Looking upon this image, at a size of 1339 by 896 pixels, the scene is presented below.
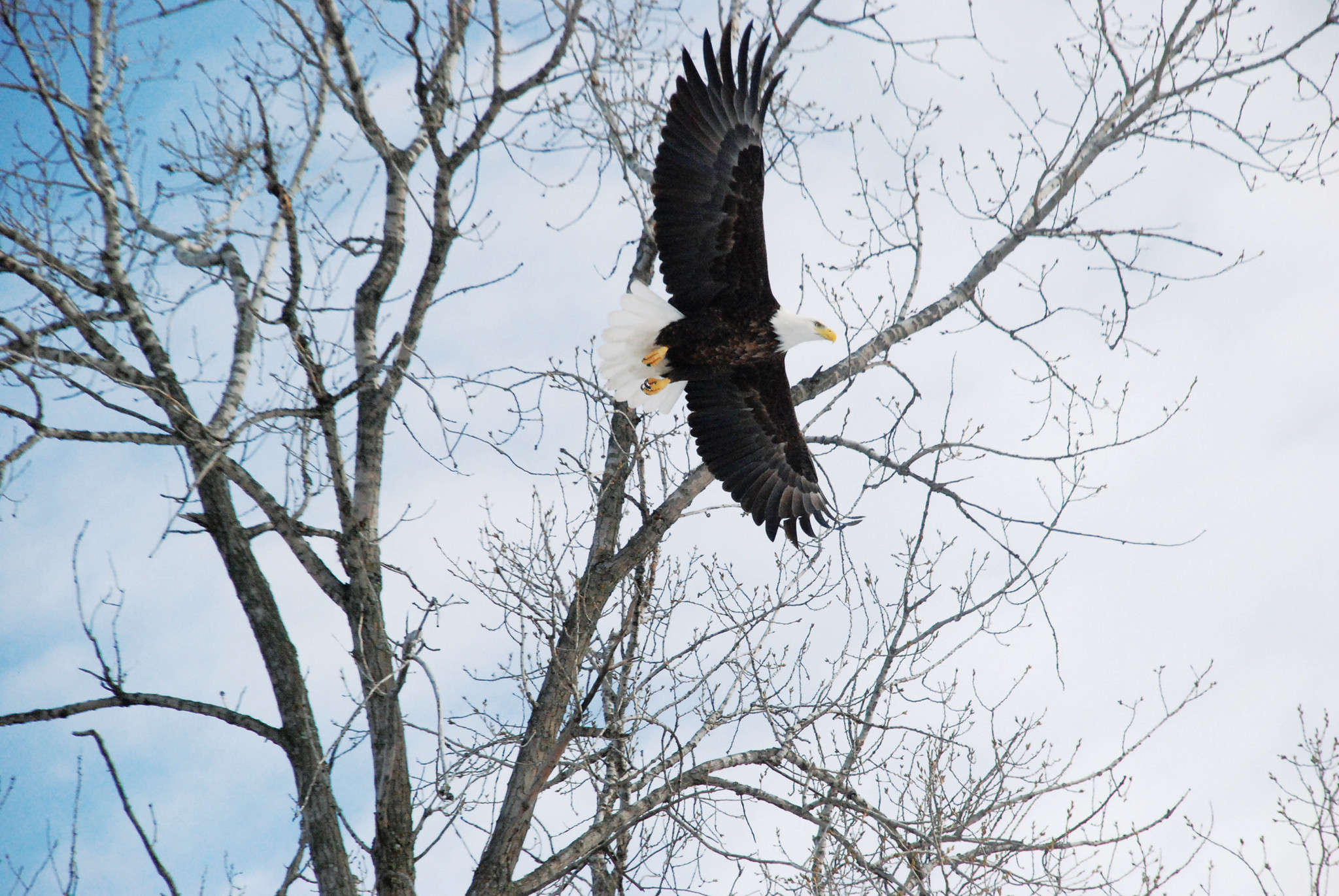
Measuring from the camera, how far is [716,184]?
5176mm

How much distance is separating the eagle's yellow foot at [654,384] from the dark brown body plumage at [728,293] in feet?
0.31

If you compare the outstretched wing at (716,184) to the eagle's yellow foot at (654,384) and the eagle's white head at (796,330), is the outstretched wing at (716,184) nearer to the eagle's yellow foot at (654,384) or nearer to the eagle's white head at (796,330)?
the eagle's white head at (796,330)

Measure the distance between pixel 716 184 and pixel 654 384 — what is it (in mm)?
1319

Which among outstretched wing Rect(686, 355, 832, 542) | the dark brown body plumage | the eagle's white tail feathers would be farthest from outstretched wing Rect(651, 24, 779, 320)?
outstretched wing Rect(686, 355, 832, 542)

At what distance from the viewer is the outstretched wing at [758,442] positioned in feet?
19.1

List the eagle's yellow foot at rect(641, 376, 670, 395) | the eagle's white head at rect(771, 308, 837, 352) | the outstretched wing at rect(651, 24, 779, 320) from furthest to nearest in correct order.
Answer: the eagle's yellow foot at rect(641, 376, 670, 395), the eagle's white head at rect(771, 308, 837, 352), the outstretched wing at rect(651, 24, 779, 320)

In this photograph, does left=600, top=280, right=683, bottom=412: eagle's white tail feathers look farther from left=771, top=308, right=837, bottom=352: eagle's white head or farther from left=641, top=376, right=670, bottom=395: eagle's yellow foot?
left=771, top=308, right=837, bottom=352: eagle's white head

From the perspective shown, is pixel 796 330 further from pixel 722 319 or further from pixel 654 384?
pixel 654 384

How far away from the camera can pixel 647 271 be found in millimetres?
5703

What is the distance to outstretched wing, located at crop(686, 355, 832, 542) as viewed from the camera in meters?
5.84

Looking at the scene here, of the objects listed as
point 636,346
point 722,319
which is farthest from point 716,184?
point 636,346

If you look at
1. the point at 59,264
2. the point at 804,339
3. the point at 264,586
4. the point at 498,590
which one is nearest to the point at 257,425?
the point at 264,586

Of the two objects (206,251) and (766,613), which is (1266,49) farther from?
(206,251)

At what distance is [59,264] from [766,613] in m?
3.51
